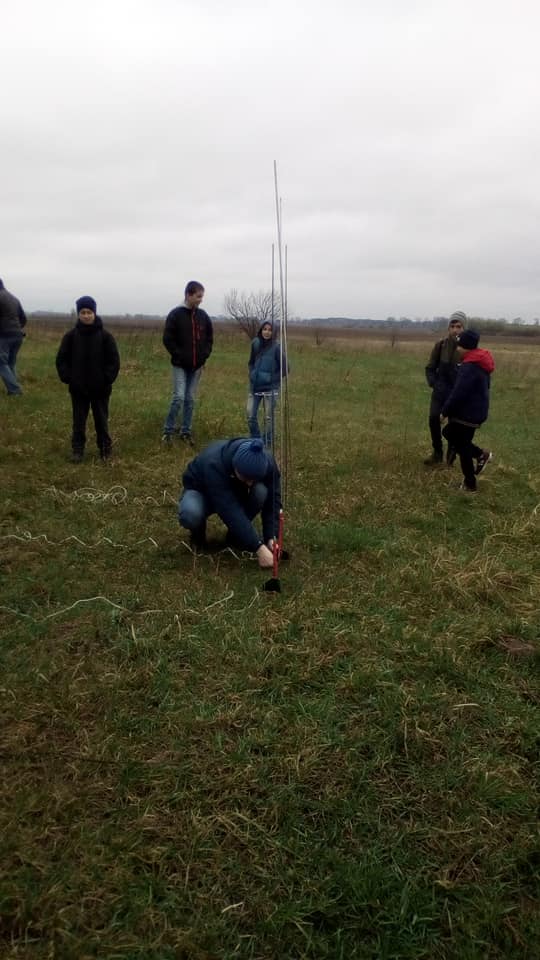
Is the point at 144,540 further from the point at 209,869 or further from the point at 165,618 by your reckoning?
the point at 209,869

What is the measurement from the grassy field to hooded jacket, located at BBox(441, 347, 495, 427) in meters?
1.13

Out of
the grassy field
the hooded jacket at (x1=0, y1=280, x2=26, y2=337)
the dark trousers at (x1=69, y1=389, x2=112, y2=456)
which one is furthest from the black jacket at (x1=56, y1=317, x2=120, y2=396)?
the hooded jacket at (x1=0, y1=280, x2=26, y2=337)

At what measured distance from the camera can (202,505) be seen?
462 cm

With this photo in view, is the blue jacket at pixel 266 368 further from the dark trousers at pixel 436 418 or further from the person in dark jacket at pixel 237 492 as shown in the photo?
the person in dark jacket at pixel 237 492

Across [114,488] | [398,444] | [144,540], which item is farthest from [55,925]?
[398,444]

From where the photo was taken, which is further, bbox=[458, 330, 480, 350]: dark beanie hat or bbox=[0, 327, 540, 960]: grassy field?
bbox=[458, 330, 480, 350]: dark beanie hat

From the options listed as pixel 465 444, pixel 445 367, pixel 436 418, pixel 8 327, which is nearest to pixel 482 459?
pixel 465 444

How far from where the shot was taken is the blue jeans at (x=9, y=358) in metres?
9.46

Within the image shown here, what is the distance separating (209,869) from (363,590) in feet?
7.54

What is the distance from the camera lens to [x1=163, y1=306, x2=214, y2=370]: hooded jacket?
7.73 metres

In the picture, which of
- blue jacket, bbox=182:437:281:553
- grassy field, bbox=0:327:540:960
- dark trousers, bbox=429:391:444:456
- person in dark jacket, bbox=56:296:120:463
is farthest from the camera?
dark trousers, bbox=429:391:444:456

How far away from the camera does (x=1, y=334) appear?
9.36 m

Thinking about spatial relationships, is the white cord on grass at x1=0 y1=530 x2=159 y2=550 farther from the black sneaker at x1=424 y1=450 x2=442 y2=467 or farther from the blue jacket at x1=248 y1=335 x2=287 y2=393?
the black sneaker at x1=424 y1=450 x2=442 y2=467

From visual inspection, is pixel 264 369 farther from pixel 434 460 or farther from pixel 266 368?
pixel 434 460
